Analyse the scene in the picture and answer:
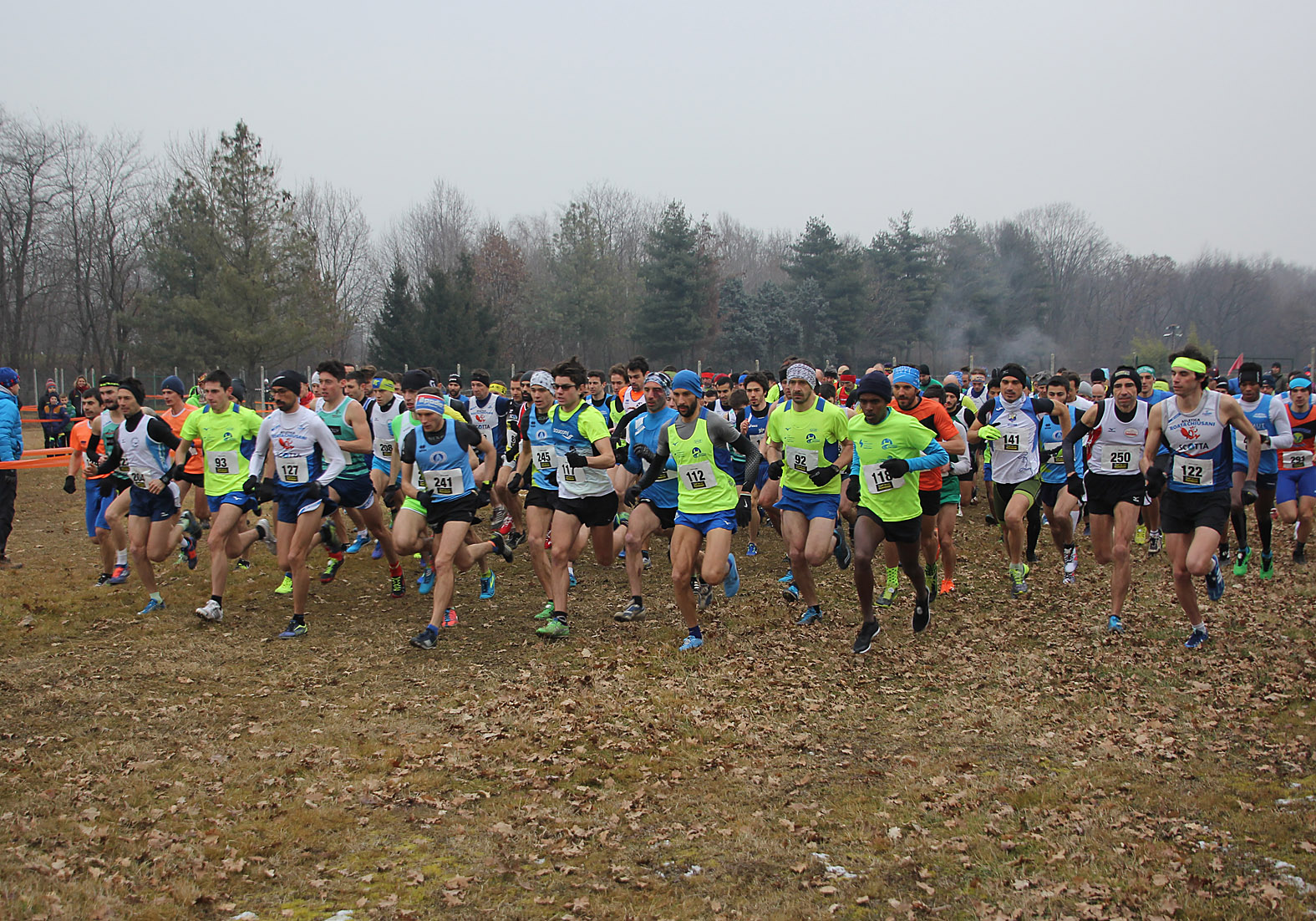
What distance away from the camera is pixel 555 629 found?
8.55 meters

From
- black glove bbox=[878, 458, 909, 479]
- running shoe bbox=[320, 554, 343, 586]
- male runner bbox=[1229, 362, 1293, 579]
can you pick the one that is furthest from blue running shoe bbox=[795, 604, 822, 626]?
running shoe bbox=[320, 554, 343, 586]

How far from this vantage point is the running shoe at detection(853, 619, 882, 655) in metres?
8.00

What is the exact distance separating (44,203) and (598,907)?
2106 inches

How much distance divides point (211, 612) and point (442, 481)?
2.46 meters

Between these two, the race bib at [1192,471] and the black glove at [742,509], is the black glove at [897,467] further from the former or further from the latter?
the race bib at [1192,471]

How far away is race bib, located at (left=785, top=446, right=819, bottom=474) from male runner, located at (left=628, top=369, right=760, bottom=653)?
0.49m

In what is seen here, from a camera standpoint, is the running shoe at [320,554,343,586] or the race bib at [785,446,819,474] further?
the running shoe at [320,554,343,586]

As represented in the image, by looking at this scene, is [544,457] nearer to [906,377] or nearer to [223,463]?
[223,463]

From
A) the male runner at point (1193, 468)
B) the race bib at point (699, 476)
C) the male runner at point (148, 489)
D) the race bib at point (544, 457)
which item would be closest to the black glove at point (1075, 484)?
the male runner at point (1193, 468)

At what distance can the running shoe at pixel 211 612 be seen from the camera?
29.2 ft

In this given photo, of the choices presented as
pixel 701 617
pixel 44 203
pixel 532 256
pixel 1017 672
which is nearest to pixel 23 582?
pixel 701 617

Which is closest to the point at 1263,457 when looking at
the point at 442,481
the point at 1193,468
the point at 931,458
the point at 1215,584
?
the point at 1215,584

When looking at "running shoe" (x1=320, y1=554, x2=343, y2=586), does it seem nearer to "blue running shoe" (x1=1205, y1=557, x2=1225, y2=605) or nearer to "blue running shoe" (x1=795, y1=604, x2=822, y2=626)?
"blue running shoe" (x1=795, y1=604, x2=822, y2=626)

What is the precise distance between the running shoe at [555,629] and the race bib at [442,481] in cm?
139
